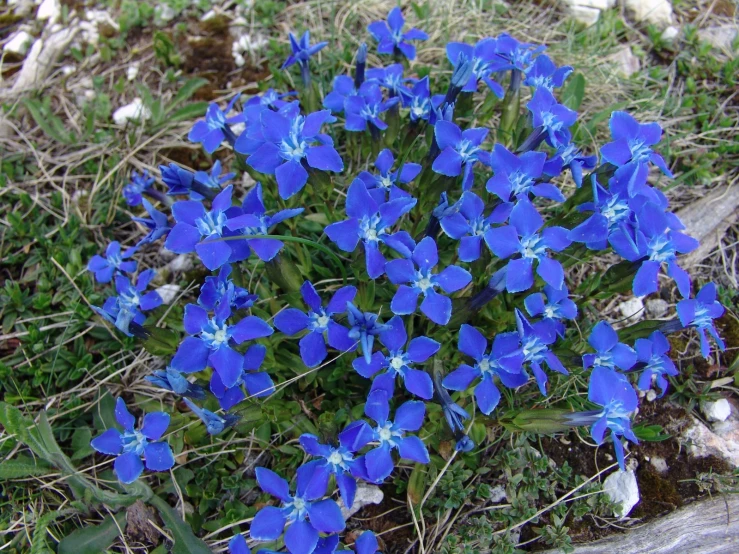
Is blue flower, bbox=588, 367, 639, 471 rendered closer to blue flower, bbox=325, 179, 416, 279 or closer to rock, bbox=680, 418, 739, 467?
rock, bbox=680, 418, 739, 467

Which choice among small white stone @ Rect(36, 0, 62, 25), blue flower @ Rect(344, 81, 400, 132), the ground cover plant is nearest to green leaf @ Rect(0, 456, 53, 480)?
the ground cover plant

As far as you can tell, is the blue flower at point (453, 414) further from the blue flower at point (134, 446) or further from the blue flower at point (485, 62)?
the blue flower at point (485, 62)

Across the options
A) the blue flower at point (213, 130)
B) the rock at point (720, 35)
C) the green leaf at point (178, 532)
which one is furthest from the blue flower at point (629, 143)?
the green leaf at point (178, 532)

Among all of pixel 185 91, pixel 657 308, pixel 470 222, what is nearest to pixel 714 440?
pixel 657 308

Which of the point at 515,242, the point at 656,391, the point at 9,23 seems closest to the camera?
the point at 515,242

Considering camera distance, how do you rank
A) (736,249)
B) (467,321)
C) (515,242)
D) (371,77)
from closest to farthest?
(515,242) → (467,321) → (371,77) → (736,249)

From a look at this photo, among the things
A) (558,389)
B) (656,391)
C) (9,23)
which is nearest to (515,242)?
(558,389)

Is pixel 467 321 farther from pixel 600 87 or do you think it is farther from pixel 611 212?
pixel 600 87
